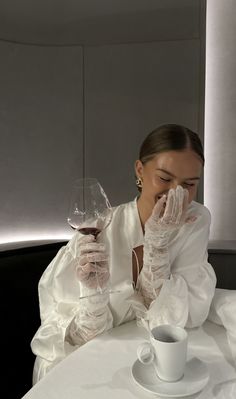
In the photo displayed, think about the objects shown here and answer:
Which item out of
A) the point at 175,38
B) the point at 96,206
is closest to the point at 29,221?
the point at 175,38

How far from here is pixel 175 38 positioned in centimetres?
243

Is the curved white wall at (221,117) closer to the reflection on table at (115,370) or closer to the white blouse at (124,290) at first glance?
the white blouse at (124,290)

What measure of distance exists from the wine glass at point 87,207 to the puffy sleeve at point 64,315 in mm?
181

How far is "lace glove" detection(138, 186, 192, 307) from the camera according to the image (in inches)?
43.8

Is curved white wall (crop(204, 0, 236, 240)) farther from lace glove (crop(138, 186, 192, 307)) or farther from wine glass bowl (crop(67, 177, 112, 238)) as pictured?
wine glass bowl (crop(67, 177, 112, 238))

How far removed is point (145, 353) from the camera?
0.81 meters

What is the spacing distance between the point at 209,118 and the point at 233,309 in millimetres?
1633

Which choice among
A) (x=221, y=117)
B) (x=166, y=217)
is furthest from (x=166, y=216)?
(x=221, y=117)

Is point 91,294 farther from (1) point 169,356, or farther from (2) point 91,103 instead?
(2) point 91,103

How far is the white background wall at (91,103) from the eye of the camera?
2.44 meters

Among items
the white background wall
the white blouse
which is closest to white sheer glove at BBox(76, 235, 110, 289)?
the white blouse

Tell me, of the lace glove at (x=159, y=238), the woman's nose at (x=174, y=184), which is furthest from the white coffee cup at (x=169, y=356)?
the woman's nose at (x=174, y=184)

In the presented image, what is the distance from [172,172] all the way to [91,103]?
1.51 metres

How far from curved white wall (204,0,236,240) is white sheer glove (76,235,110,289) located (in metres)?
1.62
